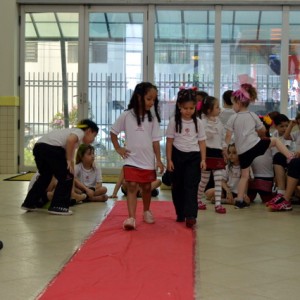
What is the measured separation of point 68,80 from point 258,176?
3996mm

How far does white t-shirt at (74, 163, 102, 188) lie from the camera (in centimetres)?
573

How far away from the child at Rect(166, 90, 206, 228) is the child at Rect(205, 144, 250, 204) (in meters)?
1.16

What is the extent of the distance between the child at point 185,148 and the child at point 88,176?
1355 mm

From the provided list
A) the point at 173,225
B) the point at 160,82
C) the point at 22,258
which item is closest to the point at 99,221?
the point at 173,225

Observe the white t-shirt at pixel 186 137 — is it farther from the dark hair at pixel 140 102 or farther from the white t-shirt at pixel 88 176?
the white t-shirt at pixel 88 176

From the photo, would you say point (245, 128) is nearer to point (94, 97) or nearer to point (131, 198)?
point (131, 198)

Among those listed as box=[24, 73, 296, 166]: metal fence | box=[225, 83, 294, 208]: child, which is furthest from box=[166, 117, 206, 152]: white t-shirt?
box=[24, 73, 296, 166]: metal fence

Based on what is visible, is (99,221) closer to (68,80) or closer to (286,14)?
(68,80)

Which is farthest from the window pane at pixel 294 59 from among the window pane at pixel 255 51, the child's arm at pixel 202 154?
the child's arm at pixel 202 154

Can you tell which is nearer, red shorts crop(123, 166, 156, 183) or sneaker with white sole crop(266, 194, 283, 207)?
red shorts crop(123, 166, 156, 183)

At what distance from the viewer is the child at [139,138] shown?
428 cm

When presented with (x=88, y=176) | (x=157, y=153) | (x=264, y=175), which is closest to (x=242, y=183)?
(x=264, y=175)

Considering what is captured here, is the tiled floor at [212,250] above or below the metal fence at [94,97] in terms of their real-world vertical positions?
below

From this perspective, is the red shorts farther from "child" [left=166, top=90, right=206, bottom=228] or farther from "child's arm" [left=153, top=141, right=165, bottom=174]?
"child" [left=166, top=90, right=206, bottom=228]
